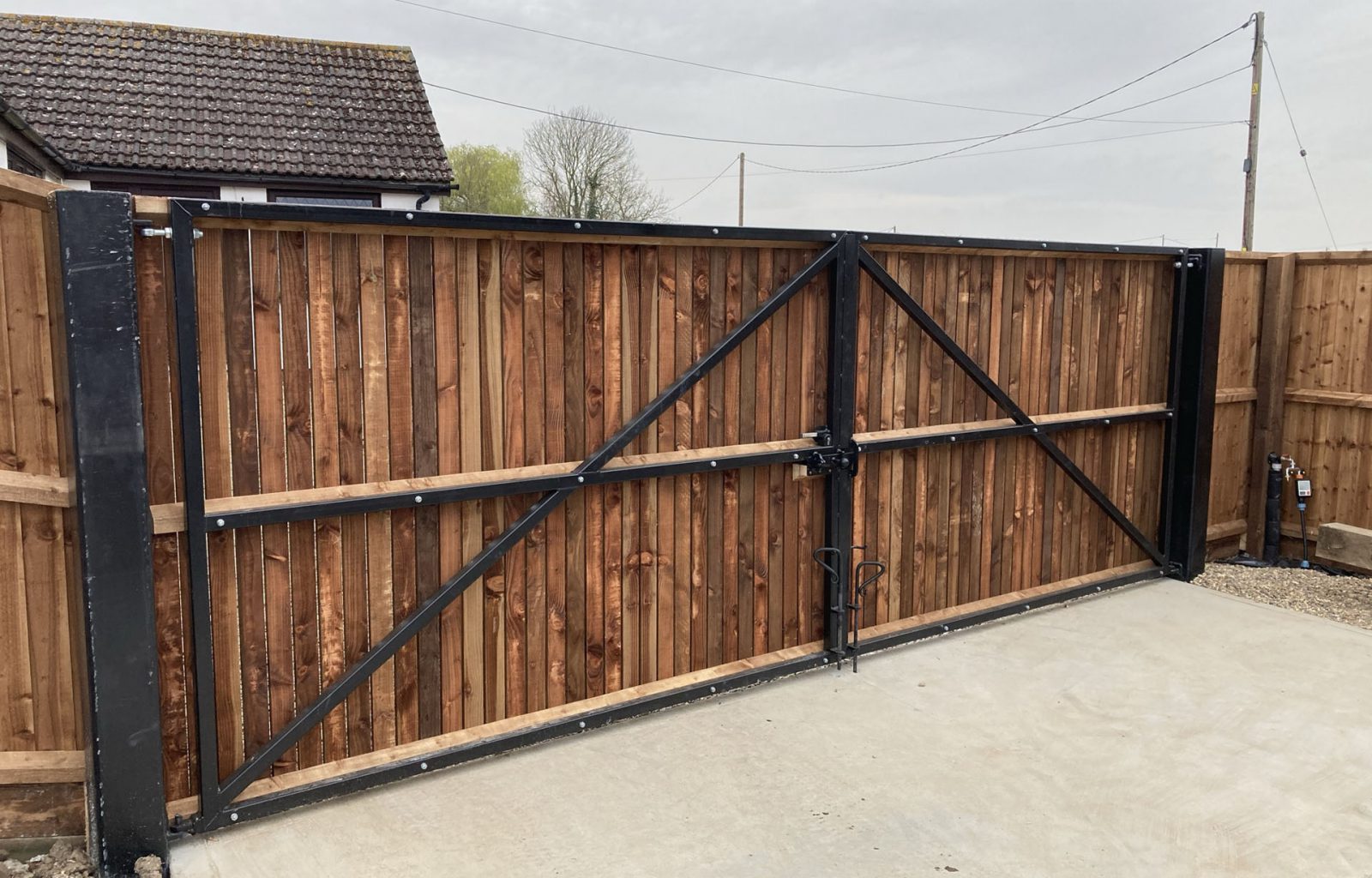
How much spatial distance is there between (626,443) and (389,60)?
11.8 meters

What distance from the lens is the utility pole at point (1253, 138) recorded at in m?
18.2

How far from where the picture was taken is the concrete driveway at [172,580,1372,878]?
299 cm

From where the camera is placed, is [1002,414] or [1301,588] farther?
[1301,588]

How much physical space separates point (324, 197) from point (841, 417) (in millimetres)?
9385

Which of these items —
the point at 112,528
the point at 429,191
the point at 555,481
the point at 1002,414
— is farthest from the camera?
the point at 429,191

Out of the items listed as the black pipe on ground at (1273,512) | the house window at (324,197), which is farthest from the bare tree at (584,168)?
the black pipe on ground at (1273,512)

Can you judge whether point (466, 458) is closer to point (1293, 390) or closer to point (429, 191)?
point (1293, 390)

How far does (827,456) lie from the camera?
177 inches

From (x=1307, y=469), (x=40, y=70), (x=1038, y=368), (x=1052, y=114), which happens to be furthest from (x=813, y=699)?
(x=1052, y=114)

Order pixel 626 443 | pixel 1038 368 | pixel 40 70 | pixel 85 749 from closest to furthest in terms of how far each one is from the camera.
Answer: pixel 85 749 → pixel 626 443 → pixel 1038 368 → pixel 40 70

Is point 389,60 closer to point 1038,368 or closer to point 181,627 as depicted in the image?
point 1038,368

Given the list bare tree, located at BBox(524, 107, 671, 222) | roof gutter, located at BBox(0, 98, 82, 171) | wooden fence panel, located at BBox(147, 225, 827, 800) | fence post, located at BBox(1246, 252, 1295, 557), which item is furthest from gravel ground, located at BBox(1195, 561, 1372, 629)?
bare tree, located at BBox(524, 107, 671, 222)

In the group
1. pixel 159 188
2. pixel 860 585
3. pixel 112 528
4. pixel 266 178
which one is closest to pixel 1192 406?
pixel 860 585

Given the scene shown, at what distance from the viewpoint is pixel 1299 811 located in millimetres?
3340
